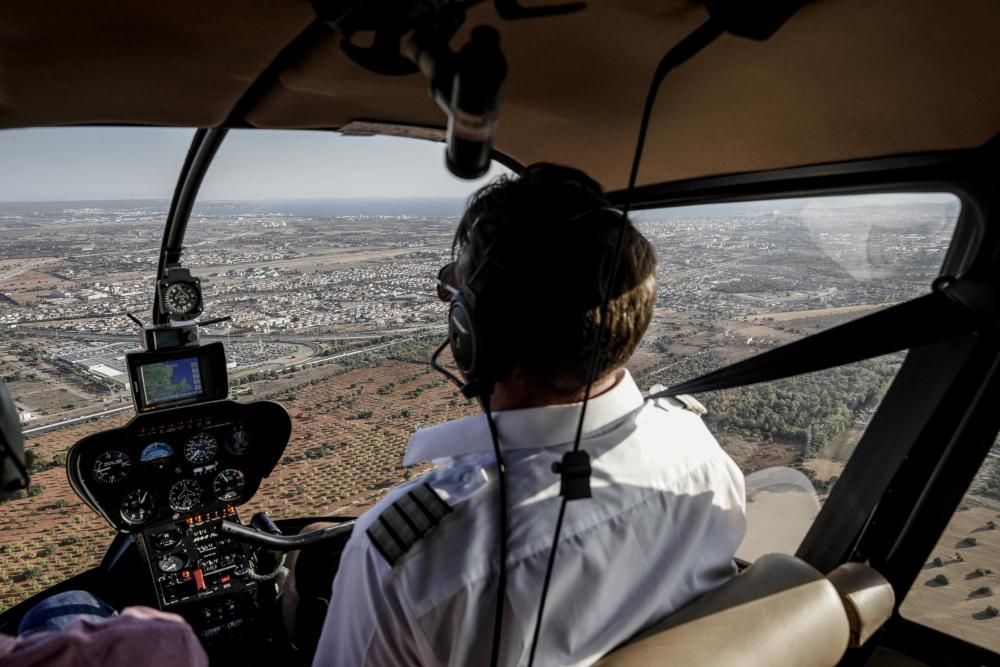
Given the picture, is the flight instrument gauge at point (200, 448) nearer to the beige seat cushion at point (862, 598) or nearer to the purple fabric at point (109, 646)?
the purple fabric at point (109, 646)

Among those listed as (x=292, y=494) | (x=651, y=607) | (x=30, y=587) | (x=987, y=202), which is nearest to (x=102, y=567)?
(x=30, y=587)

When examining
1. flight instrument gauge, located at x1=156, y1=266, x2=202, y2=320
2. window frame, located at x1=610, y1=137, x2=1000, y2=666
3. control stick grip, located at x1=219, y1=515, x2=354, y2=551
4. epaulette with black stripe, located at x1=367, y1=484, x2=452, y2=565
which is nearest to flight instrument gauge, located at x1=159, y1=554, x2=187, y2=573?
control stick grip, located at x1=219, y1=515, x2=354, y2=551

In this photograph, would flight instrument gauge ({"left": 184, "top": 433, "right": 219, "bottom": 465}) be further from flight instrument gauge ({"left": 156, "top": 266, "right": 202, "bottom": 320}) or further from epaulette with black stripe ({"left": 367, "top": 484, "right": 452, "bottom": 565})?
epaulette with black stripe ({"left": 367, "top": 484, "right": 452, "bottom": 565})

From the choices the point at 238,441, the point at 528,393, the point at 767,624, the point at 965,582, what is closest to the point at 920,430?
the point at 965,582

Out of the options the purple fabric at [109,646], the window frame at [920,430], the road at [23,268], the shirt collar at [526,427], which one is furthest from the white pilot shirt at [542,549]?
the road at [23,268]

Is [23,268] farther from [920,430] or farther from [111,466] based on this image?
[920,430]

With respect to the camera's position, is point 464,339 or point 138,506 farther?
point 138,506
